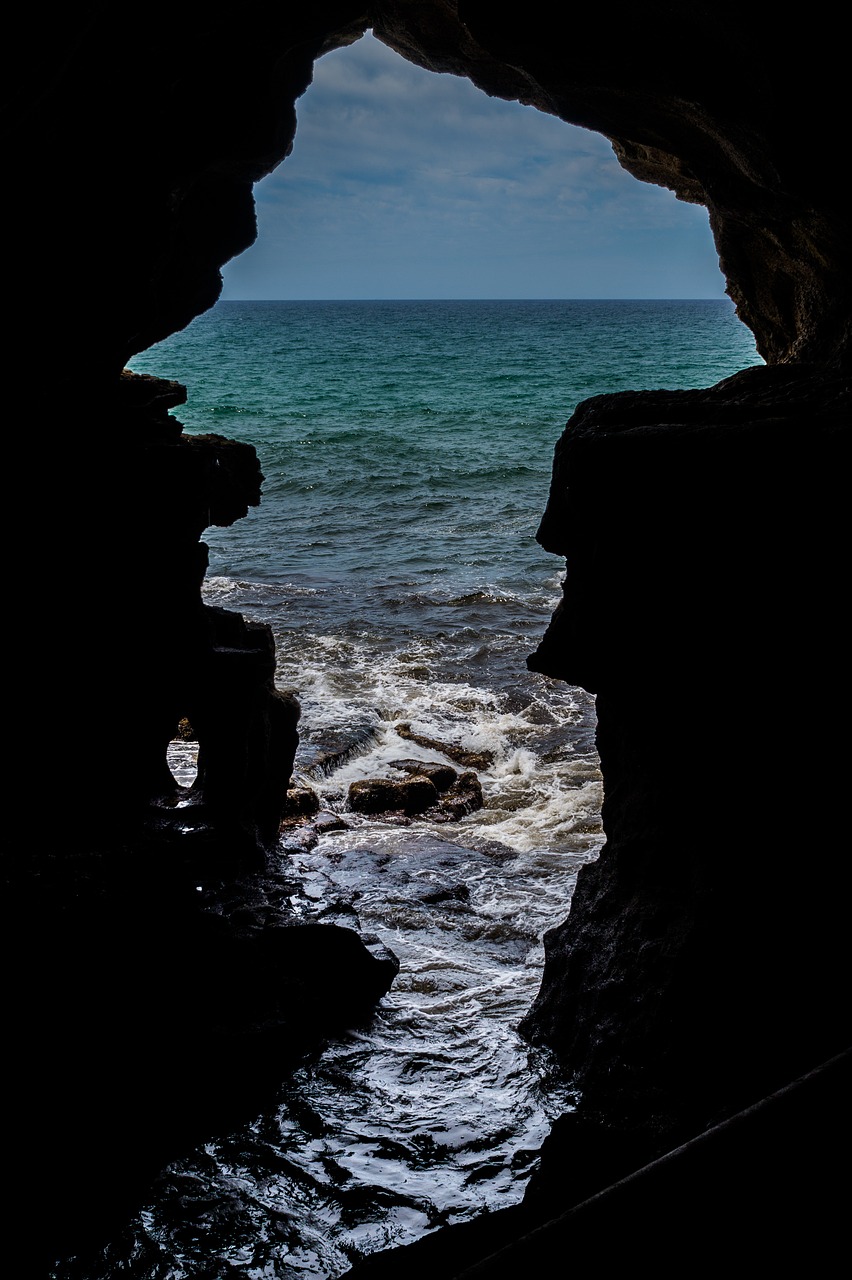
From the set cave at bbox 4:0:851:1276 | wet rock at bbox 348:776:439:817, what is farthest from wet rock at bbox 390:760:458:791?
cave at bbox 4:0:851:1276

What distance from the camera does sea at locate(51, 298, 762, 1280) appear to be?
198 inches

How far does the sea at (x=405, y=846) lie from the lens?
5.04 metres

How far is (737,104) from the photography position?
218 inches

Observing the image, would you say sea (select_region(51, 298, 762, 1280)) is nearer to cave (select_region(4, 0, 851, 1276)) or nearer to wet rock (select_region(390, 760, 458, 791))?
wet rock (select_region(390, 760, 458, 791))

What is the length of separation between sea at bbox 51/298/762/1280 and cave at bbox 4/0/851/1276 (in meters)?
0.40

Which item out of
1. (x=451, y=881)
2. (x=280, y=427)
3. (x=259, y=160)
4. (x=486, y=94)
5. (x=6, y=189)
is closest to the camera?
(x=6, y=189)

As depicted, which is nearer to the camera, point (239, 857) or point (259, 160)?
point (259, 160)

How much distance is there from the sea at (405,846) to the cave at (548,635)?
396 millimetres

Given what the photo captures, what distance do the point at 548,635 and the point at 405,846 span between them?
186 inches

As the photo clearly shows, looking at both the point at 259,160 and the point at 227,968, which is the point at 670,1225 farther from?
the point at 259,160

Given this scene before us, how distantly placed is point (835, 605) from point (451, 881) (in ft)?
19.1

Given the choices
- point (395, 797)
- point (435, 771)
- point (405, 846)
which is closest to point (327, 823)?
point (395, 797)

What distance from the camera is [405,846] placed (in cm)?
1047

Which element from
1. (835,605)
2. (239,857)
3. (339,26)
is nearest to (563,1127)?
(835,605)
